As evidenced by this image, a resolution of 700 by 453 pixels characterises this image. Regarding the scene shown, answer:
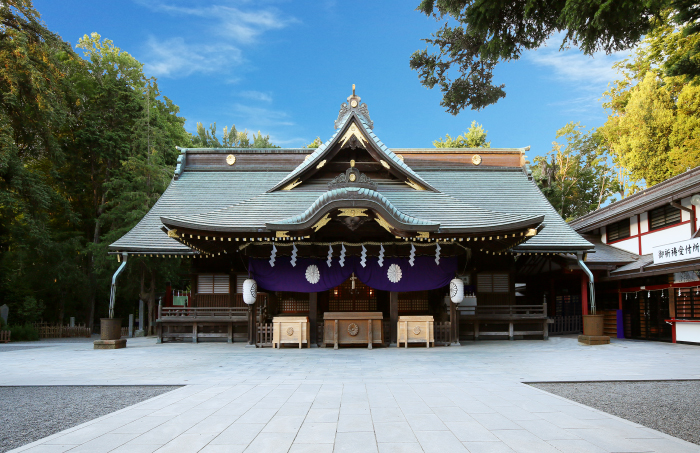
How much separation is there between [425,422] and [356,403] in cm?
115

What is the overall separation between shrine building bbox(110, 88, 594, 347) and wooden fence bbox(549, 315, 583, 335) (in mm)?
986

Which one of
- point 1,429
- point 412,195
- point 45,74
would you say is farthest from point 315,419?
point 45,74

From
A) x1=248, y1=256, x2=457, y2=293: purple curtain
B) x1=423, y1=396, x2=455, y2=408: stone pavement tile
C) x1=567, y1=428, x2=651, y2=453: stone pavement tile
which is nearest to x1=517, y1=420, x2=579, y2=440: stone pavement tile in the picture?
x1=567, y1=428, x2=651, y2=453: stone pavement tile

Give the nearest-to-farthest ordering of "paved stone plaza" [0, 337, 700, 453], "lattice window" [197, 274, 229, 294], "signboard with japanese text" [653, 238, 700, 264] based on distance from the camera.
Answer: "paved stone plaza" [0, 337, 700, 453] → "signboard with japanese text" [653, 238, 700, 264] → "lattice window" [197, 274, 229, 294]

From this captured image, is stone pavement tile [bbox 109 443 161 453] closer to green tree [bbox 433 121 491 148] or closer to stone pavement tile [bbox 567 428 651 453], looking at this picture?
stone pavement tile [bbox 567 428 651 453]

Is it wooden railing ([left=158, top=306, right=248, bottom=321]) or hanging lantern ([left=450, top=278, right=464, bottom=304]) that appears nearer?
hanging lantern ([left=450, top=278, right=464, bottom=304])

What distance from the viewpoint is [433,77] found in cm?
682

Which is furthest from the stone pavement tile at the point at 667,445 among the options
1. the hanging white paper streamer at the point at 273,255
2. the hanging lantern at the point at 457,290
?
the hanging white paper streamer at the point at 273,255

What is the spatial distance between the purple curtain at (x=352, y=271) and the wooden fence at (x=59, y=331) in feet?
43.9

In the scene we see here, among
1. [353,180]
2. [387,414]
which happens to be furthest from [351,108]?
[387,414]

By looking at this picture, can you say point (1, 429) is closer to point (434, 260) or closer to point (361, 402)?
point (361, 402)

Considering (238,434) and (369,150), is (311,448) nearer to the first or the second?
(238,434)

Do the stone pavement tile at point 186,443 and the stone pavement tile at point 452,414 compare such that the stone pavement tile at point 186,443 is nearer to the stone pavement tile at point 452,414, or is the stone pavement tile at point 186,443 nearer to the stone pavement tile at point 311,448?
the stone pavement tile at point 311,448

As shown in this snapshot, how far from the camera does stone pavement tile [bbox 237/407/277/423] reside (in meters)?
4.80
